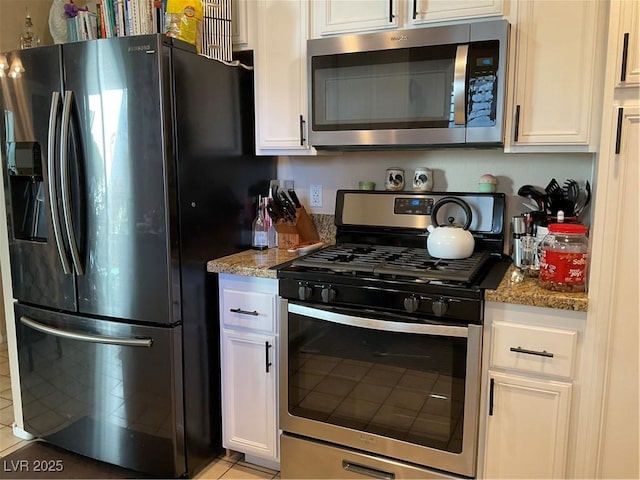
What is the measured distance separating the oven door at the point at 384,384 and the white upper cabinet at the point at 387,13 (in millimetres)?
1107

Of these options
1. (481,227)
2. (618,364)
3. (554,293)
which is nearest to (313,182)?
(481,227)

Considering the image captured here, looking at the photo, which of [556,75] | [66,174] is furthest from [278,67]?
[556,75]

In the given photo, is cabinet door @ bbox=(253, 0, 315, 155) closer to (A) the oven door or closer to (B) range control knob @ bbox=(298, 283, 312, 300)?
(B) range control knob @ bbox=(298, 283, 312, 300)

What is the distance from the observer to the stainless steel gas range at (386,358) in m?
1.72

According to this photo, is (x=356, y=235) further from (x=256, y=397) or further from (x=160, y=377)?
(x=160, y=377)

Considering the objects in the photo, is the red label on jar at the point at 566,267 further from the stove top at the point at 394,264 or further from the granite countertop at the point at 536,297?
the stove top at the point at 394,264

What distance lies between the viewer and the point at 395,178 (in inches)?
92.1

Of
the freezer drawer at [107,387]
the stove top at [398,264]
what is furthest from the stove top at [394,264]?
the freezer drawer at [107,387]

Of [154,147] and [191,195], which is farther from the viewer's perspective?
[191,195]

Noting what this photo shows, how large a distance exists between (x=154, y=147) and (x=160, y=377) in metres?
0.89

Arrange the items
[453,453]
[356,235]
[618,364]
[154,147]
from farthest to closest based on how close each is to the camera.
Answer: [356,235] → [154,147] → [453,453] → [618,364]

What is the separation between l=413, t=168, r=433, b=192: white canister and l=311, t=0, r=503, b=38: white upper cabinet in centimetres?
61

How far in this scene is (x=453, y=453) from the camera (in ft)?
5.79

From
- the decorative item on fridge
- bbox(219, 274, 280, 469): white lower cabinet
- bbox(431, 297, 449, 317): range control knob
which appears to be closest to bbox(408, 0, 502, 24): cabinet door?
the decorative item on fridge
